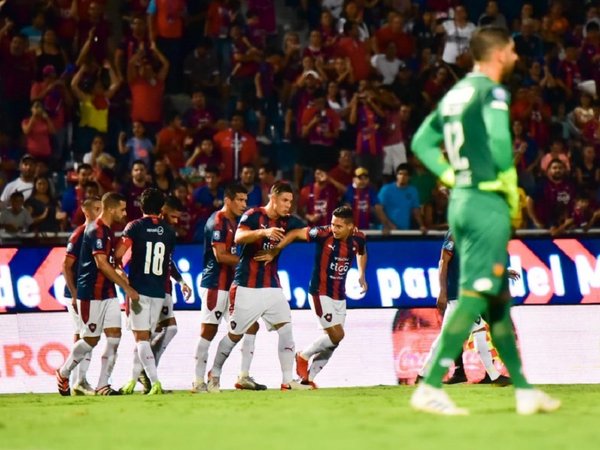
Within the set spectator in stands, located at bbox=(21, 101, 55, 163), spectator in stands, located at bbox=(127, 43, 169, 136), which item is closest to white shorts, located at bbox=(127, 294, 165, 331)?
spectator in stands, located at bbox=(21, 101, 55, 163)

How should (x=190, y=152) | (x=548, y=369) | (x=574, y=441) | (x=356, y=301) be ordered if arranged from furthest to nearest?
(x=190, y=152), (x=356, y=301), (x=548, y=369), (x=574, y=441)

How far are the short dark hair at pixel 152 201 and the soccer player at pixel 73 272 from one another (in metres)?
0.68

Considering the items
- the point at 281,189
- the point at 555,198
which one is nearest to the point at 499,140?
the point at 281,189

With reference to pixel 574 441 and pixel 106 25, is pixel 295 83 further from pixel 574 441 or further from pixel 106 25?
pixel 574 441

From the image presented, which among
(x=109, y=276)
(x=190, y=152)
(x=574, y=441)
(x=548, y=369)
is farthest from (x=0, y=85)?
(x=574, y=441)

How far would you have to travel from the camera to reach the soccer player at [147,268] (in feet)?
44.9

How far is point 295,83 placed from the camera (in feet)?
69.4

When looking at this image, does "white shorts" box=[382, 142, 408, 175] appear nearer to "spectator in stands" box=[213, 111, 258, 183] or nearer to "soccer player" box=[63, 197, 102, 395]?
"spectator in stands" box=[213, 111, 258, 183]

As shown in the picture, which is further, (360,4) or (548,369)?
(360,4)

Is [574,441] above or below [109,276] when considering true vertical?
below

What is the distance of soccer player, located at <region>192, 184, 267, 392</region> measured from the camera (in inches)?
557

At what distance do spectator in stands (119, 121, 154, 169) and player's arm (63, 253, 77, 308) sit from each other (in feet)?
17.2

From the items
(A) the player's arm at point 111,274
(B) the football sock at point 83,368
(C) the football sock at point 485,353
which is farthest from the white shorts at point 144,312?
(C) the football sock at point 485,353

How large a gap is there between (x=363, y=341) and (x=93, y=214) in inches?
144
